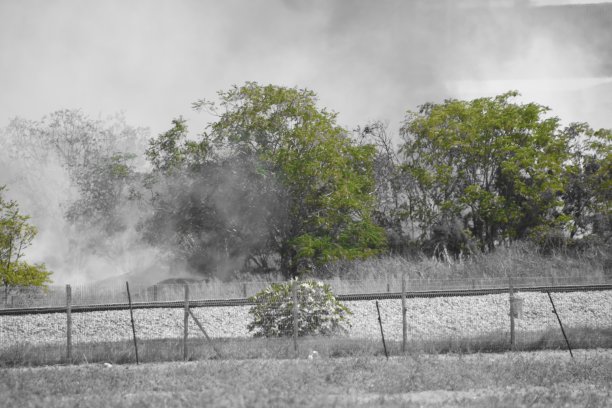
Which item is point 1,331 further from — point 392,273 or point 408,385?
point 392,273

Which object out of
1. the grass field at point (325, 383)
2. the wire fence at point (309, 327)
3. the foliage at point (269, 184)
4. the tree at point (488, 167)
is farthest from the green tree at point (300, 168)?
the grass field at point (325, 383)

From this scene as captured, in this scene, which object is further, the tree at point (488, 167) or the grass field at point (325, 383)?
the tree at point (488, 167)

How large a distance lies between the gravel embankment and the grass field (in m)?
5.38

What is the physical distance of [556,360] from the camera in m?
14.9

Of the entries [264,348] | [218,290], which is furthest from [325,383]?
[218,290]

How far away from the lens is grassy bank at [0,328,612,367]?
15.8 metres

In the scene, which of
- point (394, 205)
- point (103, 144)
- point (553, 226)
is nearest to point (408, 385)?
point (553, 226)

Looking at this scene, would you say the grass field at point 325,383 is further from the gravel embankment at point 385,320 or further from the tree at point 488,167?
the tree at point 488,167

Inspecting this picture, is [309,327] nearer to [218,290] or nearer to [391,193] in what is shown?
[218,290]

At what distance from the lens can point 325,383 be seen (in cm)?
1185

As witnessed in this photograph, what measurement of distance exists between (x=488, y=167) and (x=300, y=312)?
28247 mm

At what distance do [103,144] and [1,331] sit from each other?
46776 millimetres

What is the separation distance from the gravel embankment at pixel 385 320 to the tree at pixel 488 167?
18.1m

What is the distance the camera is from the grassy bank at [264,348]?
15773 millimetres
